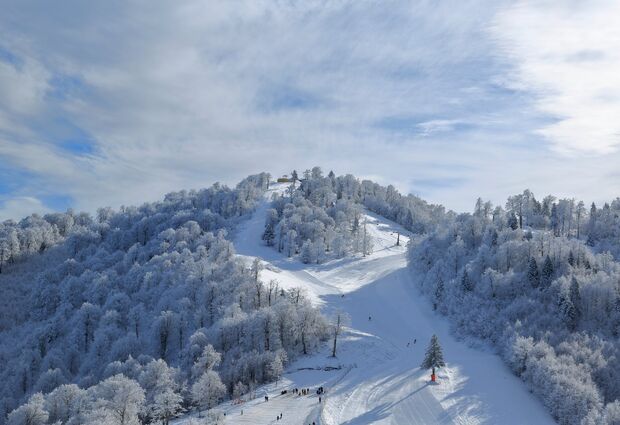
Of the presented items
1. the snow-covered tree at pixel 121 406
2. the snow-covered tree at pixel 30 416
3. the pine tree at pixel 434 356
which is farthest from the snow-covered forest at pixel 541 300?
the snow-covered tree at pixel 30 416

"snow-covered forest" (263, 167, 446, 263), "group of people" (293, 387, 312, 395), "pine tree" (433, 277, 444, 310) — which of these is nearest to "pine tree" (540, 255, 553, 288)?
"pine tree" (433, 277, 444, 310)

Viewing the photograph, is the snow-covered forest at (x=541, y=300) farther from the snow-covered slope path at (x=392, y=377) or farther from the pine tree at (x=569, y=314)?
the snow-covered slope path at (x=392, y=377)

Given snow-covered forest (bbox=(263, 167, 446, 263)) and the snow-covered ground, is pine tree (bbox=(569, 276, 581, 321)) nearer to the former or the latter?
the snow-covered ground

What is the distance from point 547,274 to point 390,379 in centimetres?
4460

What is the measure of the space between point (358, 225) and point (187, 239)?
208 feet

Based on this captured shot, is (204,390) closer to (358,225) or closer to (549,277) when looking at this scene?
(549,277)

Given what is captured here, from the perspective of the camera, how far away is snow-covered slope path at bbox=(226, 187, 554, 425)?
53.8 m

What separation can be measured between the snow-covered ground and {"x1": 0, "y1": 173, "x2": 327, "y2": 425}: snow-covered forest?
616 centimetres

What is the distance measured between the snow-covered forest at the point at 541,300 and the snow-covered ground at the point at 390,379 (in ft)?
12.3

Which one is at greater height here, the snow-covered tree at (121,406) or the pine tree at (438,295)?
the pine tree at (438,295)

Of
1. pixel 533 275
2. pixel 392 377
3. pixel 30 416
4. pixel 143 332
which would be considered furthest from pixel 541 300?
pixel 30 416

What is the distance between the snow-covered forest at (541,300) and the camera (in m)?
60.8

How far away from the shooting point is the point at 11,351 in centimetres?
10050

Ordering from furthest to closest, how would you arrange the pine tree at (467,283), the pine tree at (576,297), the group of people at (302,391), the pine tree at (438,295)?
the pine tree at (438,295), the pine tree at (467,283), the pine tree at (576,297), the group of people at (302,391)
